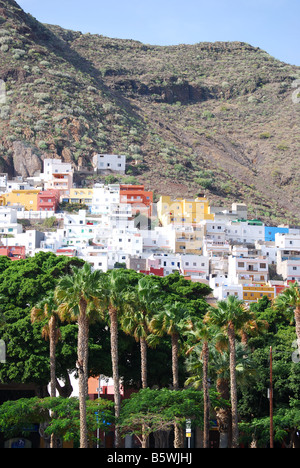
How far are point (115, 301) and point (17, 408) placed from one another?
7.40 metres

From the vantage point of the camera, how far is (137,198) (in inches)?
4781

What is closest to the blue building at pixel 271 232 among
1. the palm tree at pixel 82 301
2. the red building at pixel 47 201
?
the red building at pixel 47 201

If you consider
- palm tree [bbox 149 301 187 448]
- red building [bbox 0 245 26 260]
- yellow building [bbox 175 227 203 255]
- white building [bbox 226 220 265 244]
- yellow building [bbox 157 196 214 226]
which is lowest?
palm tree [bbox 149 301 187 448]

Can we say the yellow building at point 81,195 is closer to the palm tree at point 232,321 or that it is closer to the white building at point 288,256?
the white building at point 288,256

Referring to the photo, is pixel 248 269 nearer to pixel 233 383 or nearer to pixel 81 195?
pixel 81 195

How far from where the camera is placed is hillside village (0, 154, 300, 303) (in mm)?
95250

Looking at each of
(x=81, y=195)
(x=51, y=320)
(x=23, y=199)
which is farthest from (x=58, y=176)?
(x=51, y=320)

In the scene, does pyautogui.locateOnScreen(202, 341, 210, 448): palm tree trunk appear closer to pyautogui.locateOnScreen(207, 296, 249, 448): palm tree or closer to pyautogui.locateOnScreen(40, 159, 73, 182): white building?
pyautogui.locateOnScreen(207, 296, 249, 448): palm tree

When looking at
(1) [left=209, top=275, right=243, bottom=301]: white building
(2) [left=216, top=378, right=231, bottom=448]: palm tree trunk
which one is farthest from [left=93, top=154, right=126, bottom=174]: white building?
(2) [left=216, top=378, right=231, bottom=448]: palm tree trunk

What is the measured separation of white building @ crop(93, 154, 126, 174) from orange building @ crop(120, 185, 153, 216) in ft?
74.5
